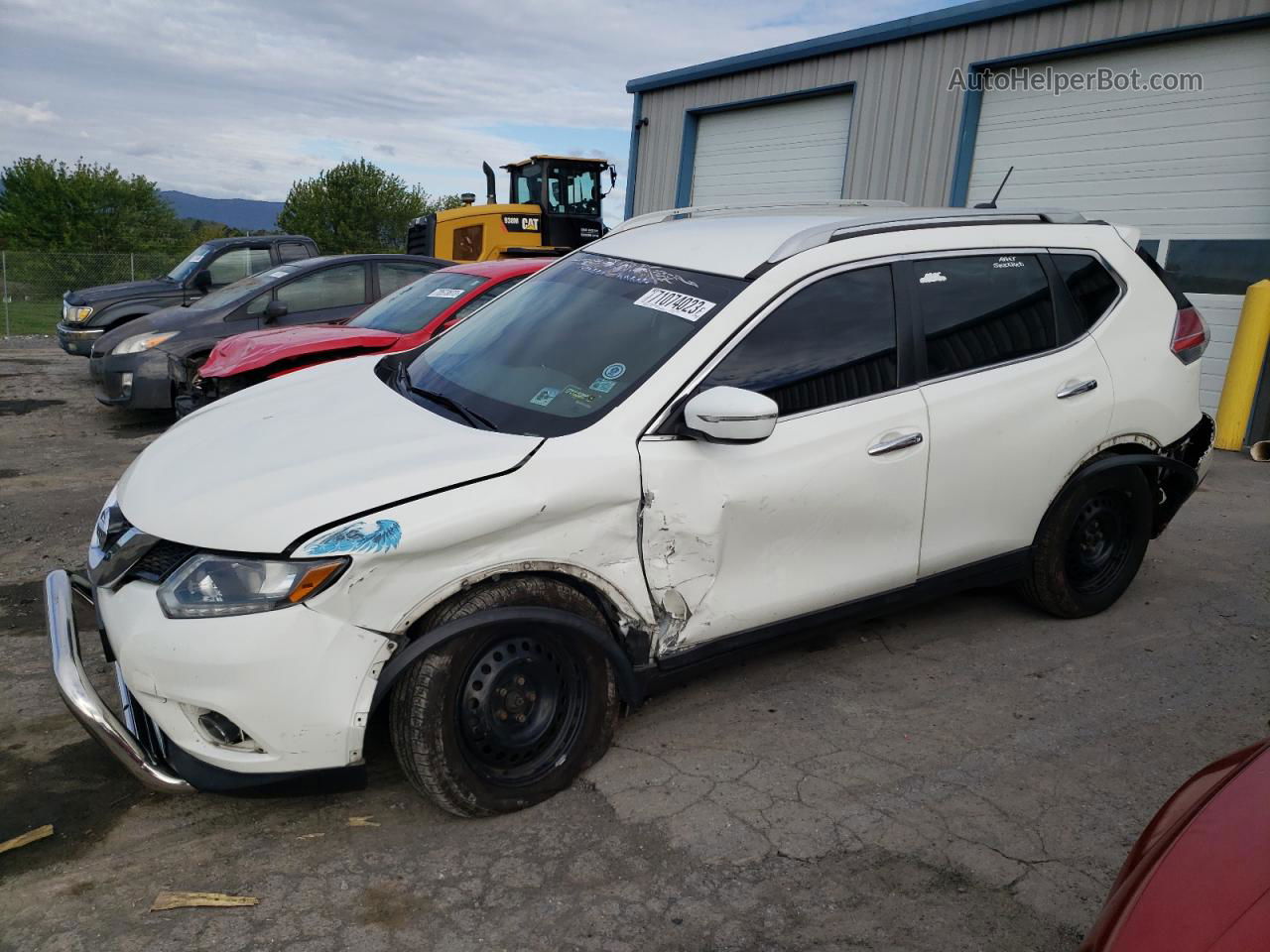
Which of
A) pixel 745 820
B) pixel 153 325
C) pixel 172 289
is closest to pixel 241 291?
pixel 153 325

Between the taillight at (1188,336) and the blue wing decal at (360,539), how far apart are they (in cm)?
362

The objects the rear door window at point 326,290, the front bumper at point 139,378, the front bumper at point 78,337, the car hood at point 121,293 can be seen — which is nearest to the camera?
the front bumper at point 139,378

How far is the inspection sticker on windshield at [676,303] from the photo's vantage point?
330cm

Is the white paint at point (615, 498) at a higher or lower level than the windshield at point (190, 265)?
lower

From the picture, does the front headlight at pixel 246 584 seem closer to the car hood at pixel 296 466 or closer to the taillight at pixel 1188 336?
the car hood at pixel 296 466

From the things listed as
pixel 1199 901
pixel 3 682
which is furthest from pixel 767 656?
pixel 3 682

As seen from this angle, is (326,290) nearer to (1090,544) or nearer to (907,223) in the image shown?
(907,223)

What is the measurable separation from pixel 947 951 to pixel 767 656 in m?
1.78

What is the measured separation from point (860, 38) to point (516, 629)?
11.0 meters

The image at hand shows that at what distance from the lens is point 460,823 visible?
117 inches

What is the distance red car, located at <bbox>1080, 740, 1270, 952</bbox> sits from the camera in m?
1.50

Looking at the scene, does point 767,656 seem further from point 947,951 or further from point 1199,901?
point 1199,901

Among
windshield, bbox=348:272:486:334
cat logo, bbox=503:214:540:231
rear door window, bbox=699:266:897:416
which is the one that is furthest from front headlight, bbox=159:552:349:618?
cat logo, bbox=503:214:540:231

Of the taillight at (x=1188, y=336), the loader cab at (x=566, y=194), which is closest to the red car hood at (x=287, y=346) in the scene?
the taillight at (x=1188, y=336)
